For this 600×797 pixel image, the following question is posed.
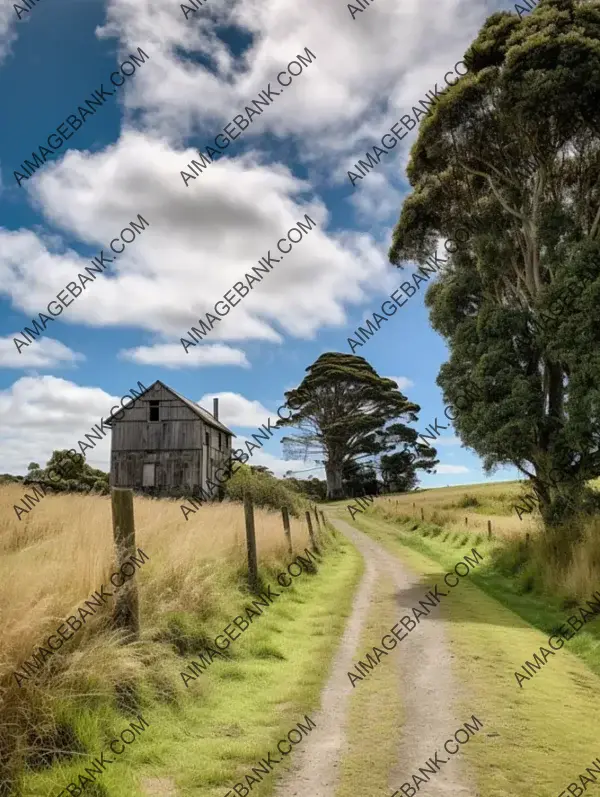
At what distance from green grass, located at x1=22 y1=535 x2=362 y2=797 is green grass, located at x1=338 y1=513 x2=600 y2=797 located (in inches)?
68.6

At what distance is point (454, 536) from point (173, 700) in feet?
67.6

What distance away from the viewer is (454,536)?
81.6ft

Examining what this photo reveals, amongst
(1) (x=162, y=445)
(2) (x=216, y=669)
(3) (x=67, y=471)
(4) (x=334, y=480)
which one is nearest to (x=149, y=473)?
(1) (x=162, y=445)

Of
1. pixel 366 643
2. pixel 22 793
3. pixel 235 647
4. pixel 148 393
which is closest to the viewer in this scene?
pixel 22 793

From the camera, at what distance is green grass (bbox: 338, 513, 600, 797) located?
4977 millimetres

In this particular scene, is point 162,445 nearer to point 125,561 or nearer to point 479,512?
point 479,512

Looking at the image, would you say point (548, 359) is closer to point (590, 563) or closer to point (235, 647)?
point (590, 563)

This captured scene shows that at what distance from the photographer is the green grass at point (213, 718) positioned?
4.53 m

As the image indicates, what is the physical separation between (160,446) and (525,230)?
26464 mm

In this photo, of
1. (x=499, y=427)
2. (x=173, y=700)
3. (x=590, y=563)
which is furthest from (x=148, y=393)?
(x=173, y=700)

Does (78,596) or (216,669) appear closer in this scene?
(78,596)

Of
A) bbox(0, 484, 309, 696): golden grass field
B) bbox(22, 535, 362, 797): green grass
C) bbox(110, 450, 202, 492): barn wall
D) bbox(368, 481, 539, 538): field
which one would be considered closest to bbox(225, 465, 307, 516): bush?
bbox(110, 450, 202, 492): barn wall

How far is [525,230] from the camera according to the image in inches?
768

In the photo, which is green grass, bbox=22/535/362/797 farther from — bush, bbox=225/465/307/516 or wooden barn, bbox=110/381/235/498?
wooden barn, bbox=110/381/235/498
